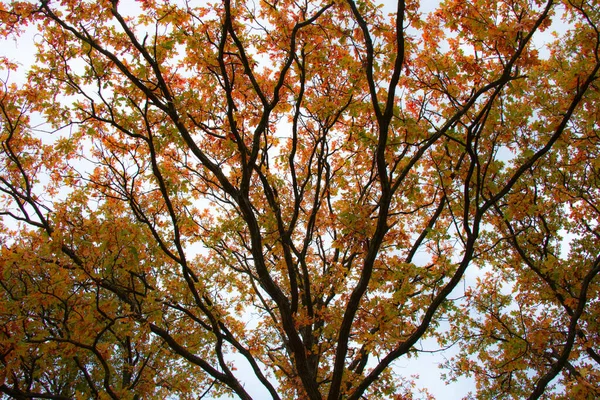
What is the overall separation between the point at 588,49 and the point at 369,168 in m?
4.86

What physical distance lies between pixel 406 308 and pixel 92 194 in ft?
23.5

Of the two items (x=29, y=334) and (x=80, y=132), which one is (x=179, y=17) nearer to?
(x=80, y=132)

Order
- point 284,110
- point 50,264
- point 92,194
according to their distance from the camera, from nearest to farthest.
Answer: point 50,264 → point 284,110 → point 92,194

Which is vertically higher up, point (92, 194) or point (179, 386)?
point (92, 194)

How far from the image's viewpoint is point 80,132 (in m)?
8.05

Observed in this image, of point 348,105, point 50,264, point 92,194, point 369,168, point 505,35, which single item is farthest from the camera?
point 369,168

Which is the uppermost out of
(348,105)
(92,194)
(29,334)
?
(348,105)

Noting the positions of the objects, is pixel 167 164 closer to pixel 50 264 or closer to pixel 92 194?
pixel 92 194

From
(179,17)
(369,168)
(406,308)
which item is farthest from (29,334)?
(369,168)

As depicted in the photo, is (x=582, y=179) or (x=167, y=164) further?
(x=167, y=164)

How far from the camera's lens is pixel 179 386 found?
1081 cm

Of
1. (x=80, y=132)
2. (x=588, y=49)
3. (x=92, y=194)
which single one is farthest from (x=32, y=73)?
(x=588, y=49)

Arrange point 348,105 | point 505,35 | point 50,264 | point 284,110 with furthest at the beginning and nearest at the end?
point 284,110, point 348,105, point 50,264, point 505,35

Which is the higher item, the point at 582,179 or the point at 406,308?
the point at 582,179
